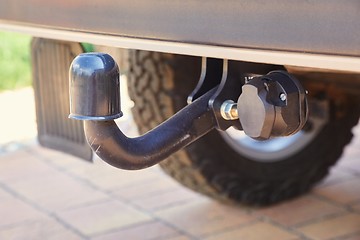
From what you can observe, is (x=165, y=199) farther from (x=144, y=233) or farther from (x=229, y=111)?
(x=229, y=111)

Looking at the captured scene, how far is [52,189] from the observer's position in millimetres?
2496

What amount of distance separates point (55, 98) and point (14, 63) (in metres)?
3.09

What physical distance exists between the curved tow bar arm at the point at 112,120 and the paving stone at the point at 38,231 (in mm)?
951

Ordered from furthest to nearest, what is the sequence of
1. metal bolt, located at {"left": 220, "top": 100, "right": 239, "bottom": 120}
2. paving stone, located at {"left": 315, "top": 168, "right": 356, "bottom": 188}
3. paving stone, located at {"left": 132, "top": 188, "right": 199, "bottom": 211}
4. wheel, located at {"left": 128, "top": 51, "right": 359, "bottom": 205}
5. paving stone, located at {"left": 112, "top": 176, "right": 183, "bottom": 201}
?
Answer: paving stone, located at {"left": 315, "top": 168, "right": 356, "bottom": 188}, paving stone, located at {"left": 112, "top": 176, "right": 183, "bottom": 201}, paving stone, located at {"left": 132, "top": 188, "right": 199, "bottom": 211}, wheel, located at {"left": 128, "top": 51, "right": 359, "bottom": 205}, metal bolt, located at {"left": 220, "top": 100, "right": 239, "bottom": 120}

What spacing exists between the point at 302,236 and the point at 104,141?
1094mm

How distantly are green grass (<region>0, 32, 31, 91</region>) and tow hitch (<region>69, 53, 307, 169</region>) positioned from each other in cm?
327

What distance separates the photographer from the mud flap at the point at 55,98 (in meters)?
1.62

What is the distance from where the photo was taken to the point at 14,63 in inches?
183

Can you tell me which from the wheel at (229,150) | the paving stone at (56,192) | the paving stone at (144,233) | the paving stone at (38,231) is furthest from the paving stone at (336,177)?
the paving stone at (38,231)

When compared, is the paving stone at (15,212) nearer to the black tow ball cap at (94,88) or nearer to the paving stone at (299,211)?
Answer: the paving stone at (299,211)

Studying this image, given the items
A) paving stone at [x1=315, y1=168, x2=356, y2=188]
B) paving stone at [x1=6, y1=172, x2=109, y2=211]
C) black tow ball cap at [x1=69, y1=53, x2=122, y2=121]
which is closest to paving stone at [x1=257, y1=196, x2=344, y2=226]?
paving stone at [x1=315, y1=168, x2=356, y2=188]

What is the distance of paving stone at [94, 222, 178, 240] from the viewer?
2.03 metres

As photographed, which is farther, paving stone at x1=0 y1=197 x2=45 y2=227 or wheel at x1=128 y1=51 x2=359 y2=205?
paving stone at x1=0 y1=197 x2=45 y2=227

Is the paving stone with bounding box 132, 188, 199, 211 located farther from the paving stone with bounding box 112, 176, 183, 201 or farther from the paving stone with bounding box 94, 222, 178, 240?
the paving stone with bounding box 94, 222, 178, 240
